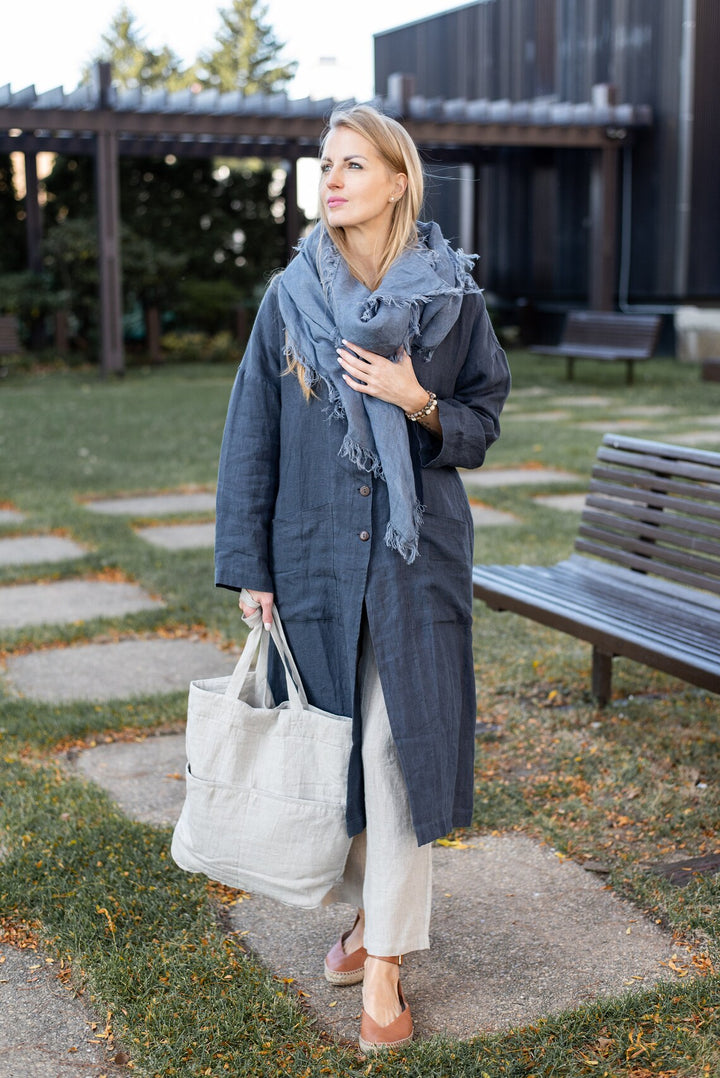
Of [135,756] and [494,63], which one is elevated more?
[494,63]

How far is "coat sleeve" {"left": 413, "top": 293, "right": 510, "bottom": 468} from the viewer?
257 cm

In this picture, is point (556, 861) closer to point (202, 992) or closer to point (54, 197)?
point (202, 992)

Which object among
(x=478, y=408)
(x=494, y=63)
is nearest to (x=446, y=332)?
(x=478, y=408)

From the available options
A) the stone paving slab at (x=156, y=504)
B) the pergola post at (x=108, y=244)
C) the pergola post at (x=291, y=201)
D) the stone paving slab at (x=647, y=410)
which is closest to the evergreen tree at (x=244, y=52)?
the pergola post at (x=291, y=201)

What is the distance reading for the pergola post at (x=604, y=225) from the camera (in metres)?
20.1

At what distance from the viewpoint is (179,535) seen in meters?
7.33

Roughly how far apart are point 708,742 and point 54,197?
20484 millimetres

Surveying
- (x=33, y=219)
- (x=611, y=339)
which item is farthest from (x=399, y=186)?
(x=33, y=219)

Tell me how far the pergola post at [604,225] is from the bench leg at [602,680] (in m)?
16.6

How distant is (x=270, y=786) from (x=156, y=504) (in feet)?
19.2

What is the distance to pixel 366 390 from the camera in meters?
2.48

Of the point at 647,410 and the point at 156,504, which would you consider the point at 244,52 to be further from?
the point at 156,504

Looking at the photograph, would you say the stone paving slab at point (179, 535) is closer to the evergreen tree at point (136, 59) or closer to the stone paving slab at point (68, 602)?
the stone paving slab at point (68, 602)

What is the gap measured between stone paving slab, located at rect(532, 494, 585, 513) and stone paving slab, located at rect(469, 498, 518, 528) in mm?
333
